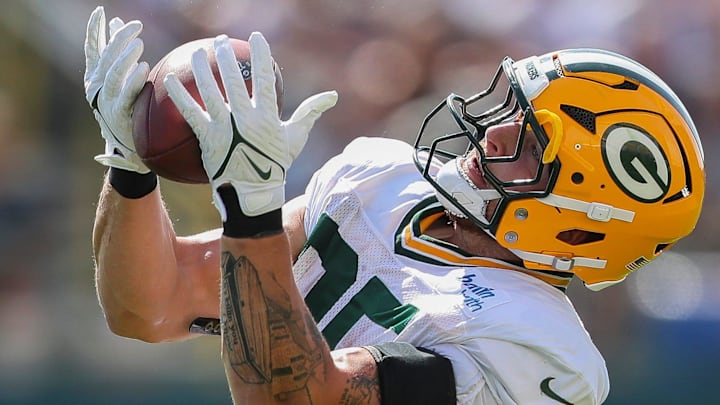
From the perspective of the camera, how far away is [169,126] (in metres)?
1.79

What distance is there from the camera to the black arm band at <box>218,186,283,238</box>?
1.64 meters

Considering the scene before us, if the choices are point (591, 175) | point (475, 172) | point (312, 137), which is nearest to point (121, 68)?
point (475, 172)

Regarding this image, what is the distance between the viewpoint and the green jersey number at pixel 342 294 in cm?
200

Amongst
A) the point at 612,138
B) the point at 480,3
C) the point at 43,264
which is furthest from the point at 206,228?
the point at 612,138

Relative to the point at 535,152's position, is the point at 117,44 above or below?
above

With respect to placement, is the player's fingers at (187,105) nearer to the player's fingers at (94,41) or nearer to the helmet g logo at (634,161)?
the player's fingers at (94,41)

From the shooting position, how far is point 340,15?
4.74 metres

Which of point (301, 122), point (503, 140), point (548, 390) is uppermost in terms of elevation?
point (301, 122)

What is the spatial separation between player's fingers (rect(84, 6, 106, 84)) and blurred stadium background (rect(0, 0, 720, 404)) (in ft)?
6.65

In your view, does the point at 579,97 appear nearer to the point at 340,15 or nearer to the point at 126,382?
the point at 126,382

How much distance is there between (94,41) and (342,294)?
74 centimetres

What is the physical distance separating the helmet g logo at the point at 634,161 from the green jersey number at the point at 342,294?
0.50 m

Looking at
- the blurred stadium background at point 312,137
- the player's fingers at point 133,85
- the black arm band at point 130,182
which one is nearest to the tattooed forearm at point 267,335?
the player's fingers at point 133,85

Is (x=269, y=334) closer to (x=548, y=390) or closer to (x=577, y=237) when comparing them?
(x=548, y=390)
